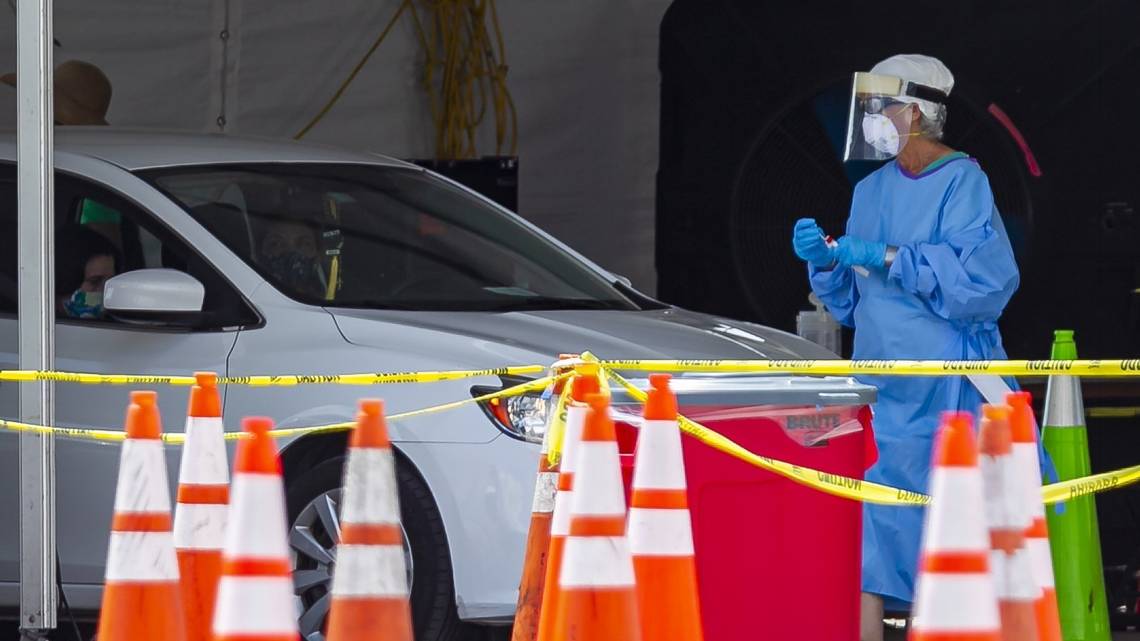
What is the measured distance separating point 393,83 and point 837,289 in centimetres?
350

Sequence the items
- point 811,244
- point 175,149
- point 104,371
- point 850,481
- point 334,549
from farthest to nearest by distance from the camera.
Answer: point 175,149, point 811,244, point 104,371, point 334,549, point 850,481

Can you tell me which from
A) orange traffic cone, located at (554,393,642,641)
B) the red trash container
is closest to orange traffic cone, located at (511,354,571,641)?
the red trash container

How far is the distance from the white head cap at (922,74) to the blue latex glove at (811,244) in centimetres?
50

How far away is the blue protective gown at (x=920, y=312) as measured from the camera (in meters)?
5.80

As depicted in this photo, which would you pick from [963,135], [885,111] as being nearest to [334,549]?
[885,111]

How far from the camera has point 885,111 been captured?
598 centimetres

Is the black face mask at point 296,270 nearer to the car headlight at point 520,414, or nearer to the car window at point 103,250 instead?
the car window at point 103,250

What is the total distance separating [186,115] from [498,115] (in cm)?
143

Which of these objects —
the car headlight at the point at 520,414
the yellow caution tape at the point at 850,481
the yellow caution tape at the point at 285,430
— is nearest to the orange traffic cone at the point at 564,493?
the yellow caution tape at the point at 850,481

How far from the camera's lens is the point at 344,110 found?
9.07m

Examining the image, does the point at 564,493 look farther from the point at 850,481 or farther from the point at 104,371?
the point at 104,371

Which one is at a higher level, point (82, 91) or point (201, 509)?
point (82, 91)

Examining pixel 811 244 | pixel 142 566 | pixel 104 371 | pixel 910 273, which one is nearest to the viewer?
pixel 142 566

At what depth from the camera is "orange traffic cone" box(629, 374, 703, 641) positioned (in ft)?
11.4
